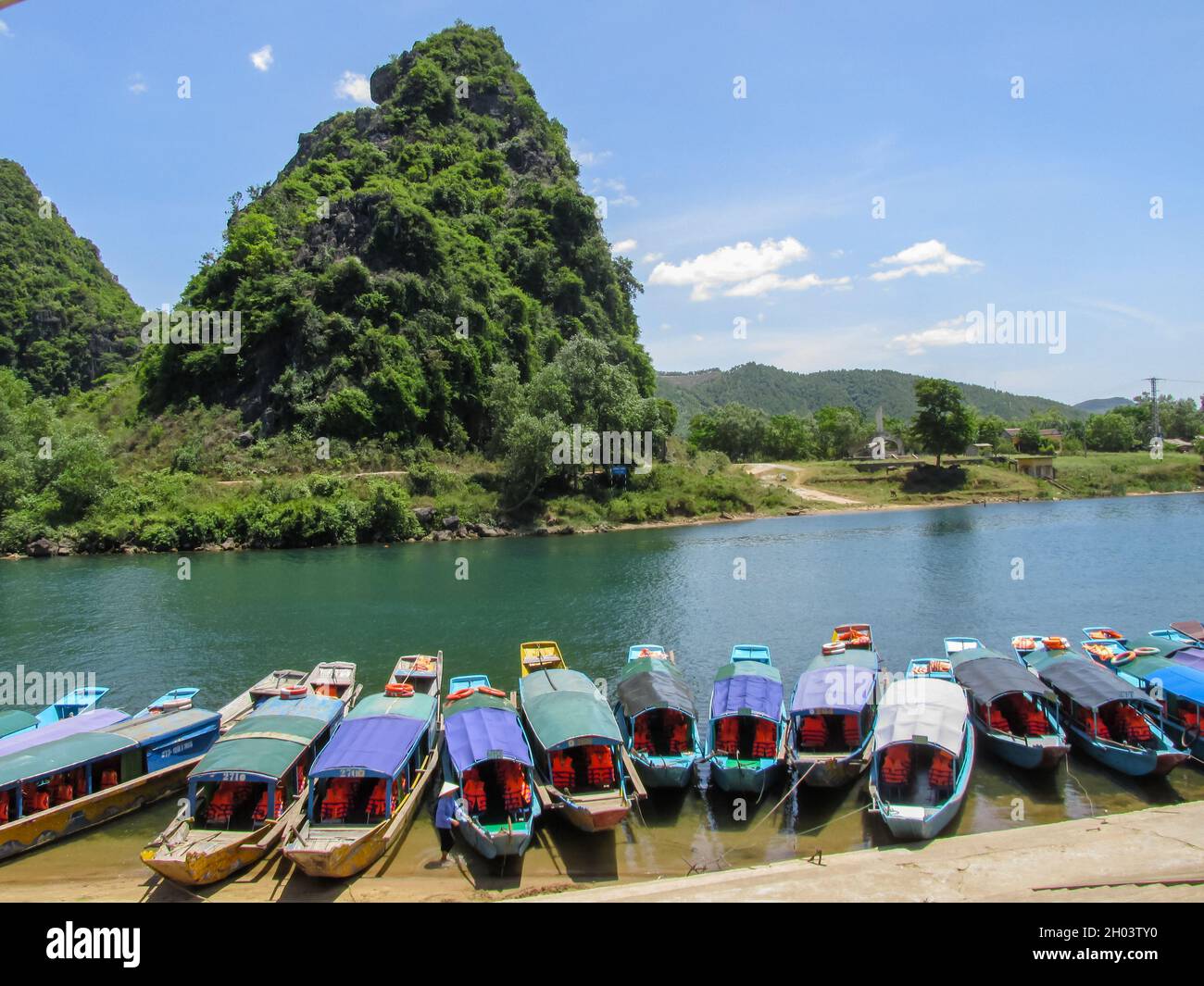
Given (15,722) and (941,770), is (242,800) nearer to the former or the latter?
(15,722)

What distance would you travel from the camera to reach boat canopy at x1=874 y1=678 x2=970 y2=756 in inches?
775

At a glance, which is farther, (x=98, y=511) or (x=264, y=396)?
(x=264, y=396)

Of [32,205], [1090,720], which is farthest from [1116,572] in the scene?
[32,205]

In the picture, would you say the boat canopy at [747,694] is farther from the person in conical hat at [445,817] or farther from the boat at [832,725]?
the person in conical hat at [445,817]

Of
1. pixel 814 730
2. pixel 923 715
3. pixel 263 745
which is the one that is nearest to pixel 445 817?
pixel 263 745

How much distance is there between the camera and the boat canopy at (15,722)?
76.6 ft

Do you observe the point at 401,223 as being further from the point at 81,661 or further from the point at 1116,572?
the point at 1116,572

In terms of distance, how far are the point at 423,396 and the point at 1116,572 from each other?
6942cm

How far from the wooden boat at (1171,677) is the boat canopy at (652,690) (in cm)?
1285

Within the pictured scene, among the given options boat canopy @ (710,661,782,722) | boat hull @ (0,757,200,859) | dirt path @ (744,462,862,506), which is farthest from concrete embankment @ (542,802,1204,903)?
dirt path @ (744,462,862,506)

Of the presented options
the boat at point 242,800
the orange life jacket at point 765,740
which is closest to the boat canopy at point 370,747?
the boat at point 242,800

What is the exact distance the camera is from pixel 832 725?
901 inches

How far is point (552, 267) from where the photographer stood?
123 meters

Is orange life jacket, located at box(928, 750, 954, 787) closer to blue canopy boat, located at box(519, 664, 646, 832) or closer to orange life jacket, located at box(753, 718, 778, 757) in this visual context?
orange life jacket, located at box(753, 718, 778, 757)
